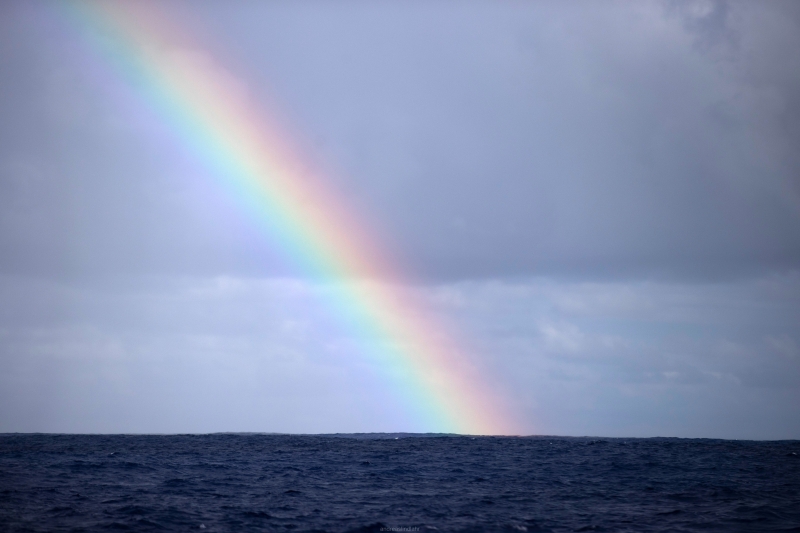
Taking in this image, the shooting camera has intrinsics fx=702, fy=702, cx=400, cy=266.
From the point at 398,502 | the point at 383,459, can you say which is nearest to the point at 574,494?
the point at 398,502

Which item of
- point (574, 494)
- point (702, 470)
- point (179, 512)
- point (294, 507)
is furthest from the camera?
point (702, 470)

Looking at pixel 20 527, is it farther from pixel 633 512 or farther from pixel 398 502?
pixel 633 512

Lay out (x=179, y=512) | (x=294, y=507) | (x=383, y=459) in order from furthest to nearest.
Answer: (x=383, y=459) → (x=294, y=507) → (x=179, y=512)

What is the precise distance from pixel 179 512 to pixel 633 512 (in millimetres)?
28609

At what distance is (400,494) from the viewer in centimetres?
5375

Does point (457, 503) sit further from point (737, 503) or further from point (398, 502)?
point (737, 503)

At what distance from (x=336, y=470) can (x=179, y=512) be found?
32605mm

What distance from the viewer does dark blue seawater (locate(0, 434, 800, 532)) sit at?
40406 millimetres

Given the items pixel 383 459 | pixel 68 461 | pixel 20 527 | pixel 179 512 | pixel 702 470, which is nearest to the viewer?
pixel 20 527

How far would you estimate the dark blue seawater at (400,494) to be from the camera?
4041cm

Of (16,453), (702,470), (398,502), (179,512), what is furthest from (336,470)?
(16,453)

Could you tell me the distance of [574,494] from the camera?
176ft

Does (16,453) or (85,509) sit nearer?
(85,509)

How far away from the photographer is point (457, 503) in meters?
48.5
